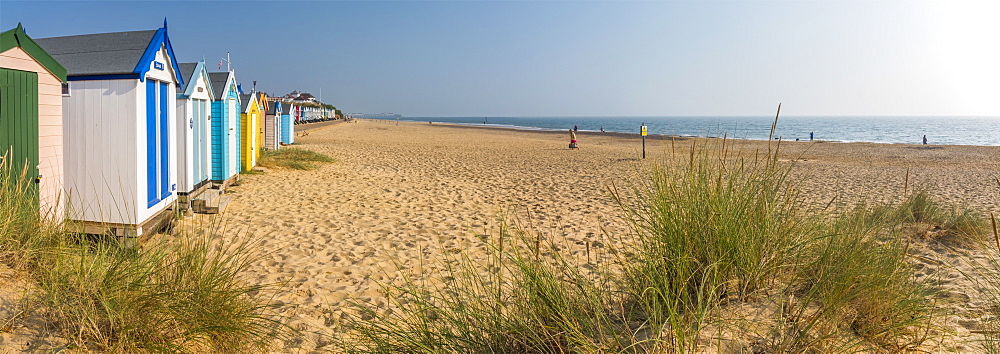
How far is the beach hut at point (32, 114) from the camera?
379cm

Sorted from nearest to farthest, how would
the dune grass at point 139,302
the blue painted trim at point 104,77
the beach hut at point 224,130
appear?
1. the dune grass at point 139,302
2. the blue painted trim at point 104,77
3. the beach hut at point 224,130

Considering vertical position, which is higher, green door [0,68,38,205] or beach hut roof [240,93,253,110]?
beach hut roof [240,93,253,110]

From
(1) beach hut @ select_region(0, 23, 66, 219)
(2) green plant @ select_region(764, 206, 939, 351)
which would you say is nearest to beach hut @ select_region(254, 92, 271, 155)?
(1) beach hut @ select_region(0, 23, 66, 219)

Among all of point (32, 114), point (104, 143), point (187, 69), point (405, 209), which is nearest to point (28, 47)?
point (32, 114)

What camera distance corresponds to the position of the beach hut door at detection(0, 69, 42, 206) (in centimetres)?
377

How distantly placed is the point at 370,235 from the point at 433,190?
3.58 m

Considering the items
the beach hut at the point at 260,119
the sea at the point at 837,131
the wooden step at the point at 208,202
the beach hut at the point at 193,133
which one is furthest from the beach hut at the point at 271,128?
the sea at the point at 837,131

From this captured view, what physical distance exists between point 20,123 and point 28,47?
561 mm

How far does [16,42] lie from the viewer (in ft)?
12.6

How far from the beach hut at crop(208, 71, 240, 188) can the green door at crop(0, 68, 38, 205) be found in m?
4.22

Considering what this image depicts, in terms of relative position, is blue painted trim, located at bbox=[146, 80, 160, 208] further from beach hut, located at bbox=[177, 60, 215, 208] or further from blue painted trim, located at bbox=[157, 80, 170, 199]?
beach hut, located at bbox=[177, 60, 215, 208]

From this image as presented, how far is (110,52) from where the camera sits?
4.85 metres

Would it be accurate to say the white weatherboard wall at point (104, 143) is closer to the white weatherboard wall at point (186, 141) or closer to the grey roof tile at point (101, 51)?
the grey roof tile at point (101, 51)

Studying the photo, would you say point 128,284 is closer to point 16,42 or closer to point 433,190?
point 16,42
